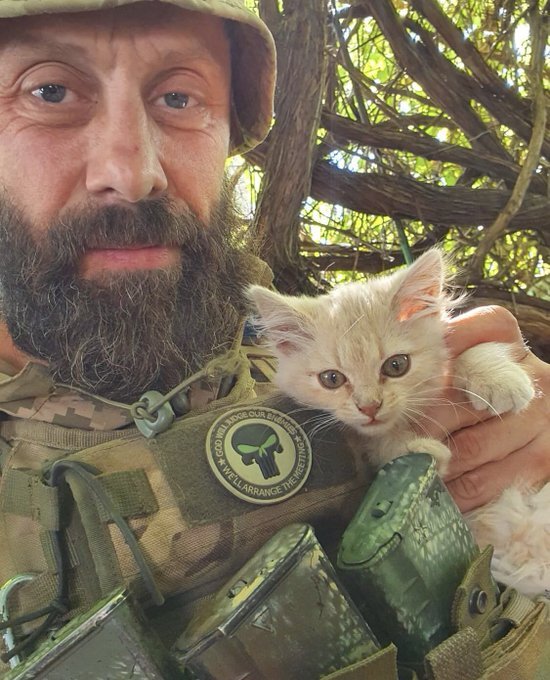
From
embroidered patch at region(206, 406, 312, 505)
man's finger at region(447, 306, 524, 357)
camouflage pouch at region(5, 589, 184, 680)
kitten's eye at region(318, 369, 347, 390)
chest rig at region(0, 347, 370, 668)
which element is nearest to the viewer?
camouflage pouch at region(5, 589, 184, 680)

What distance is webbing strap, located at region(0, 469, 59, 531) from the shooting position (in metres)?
1.16

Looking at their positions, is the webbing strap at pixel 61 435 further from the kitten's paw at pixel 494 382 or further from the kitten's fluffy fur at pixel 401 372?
the kitten's paw at pixel 494 382

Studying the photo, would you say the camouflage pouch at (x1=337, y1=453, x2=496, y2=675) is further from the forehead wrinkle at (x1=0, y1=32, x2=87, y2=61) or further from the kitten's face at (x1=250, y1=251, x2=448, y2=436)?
the forehead wrinkle at (x1=0, y1=32, x2=87, y2=61)

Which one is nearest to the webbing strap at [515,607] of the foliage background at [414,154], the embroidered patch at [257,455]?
the embroidered patch at [257,455]

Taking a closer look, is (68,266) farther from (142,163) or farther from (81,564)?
(81,564)

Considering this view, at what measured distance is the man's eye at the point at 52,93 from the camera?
4.81ft

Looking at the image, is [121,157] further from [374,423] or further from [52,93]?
[374,423]

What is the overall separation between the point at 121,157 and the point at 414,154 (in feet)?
6.91

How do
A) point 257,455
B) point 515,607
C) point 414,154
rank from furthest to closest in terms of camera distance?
point 414,154, point 257,455, point 515,607

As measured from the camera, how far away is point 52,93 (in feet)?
4.82

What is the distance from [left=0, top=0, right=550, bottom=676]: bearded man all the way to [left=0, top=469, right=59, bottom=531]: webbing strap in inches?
1.9

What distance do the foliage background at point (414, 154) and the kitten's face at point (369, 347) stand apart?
3.55 feet

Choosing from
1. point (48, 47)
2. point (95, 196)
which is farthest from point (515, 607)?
point (48, 47)

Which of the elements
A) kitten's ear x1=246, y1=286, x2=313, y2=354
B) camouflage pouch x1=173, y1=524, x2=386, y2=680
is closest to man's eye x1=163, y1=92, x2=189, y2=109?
kitten's ear x1=246, y1=286, x2=313, y2=354
